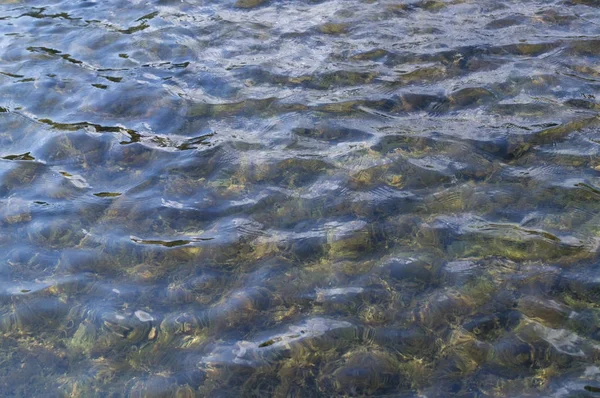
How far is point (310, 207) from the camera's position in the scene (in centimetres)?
491

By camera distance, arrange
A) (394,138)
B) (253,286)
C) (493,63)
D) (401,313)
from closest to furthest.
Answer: (401,313) < (253,286) < (394,138) < (493,63)

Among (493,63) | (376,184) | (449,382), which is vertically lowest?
(449,382)

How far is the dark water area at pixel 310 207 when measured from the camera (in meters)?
3.76

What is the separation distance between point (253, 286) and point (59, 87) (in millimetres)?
3988

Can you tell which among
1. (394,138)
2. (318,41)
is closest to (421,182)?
(394,138)

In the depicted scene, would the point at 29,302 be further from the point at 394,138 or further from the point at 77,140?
the point at 394,138

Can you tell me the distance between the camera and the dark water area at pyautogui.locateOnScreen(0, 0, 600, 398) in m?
3.76

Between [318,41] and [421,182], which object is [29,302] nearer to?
[421,182]

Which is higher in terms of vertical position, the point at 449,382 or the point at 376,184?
the point at 376,184

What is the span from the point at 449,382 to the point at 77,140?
4211 millimetres

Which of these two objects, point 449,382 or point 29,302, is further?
point 29,302

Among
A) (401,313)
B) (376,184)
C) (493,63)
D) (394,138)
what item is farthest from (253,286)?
(493,63)

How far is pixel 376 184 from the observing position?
5078 mm

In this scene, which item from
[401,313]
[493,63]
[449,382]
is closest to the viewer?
[449,382]
